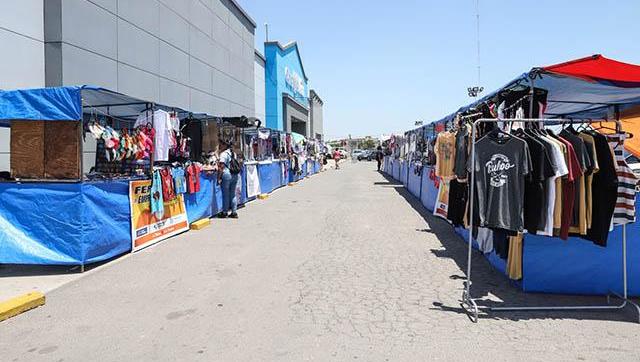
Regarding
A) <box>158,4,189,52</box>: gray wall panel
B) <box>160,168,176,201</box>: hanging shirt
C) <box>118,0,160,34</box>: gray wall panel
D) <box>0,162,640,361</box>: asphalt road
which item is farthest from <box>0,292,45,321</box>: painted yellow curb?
→ <box>158,4,189,52</box>: gray wall panel

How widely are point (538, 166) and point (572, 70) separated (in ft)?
3.49

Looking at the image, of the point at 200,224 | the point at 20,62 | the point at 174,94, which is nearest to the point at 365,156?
the point at 174,94

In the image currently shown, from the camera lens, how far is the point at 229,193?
491 inches

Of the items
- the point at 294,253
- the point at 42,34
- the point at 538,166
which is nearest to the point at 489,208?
the point at 538,166

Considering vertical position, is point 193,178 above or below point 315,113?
below

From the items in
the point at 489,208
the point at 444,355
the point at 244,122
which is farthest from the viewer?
the point at 244,122

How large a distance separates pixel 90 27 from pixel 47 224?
7348mm

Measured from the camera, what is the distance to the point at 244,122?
1485 cm

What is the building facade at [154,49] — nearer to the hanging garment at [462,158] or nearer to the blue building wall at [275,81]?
the blue building wall at [275,81]

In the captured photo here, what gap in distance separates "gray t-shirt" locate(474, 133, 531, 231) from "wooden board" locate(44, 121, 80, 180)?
5787 millimetres

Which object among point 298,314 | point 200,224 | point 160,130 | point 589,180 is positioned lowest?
point 298,314

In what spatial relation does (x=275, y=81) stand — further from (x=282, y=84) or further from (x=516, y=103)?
(x=516, y=103)

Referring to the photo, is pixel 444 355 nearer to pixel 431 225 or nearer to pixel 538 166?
pixel 538 166

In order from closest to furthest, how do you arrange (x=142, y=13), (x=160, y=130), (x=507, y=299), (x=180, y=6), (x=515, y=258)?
(x=507, y=299) → (x=515, y=258) → (x=160, y=130) → (x=142, y=13) → (x=180, y=6)
